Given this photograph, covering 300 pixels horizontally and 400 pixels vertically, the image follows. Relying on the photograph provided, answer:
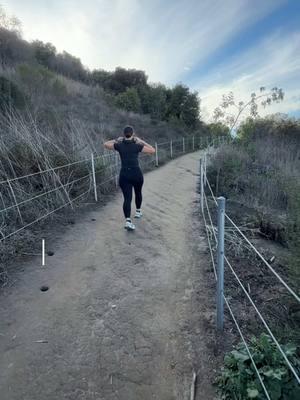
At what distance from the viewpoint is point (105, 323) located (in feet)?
8.96

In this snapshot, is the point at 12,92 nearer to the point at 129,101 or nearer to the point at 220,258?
the point at 220,258

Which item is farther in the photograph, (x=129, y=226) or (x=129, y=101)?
(x=129, y=101)

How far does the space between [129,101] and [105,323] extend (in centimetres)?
2435

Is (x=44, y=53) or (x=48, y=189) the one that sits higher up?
(x=44, y=53)

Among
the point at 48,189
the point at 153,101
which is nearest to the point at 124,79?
the point at 153,101

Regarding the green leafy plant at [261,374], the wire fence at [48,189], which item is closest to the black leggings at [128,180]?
the wire fence at [48,189]

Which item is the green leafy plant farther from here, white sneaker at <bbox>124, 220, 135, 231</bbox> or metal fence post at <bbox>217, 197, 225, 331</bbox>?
white sneaker at <bbox>124, 220, 135, 231</bbox>

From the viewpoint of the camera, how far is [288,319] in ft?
9.11

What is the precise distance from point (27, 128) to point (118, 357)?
15.9 feet

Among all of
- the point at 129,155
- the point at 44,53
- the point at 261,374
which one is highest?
the point at 44,53

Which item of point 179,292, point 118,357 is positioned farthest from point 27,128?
point 118,357

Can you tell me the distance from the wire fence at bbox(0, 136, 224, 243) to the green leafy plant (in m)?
3.30

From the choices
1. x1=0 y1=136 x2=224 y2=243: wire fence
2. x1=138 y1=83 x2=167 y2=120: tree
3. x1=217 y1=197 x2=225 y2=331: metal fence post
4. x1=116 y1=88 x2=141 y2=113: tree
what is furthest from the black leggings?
x1=138 y1=83 x2=167 y2=120: tree

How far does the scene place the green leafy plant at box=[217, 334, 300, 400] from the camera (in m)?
1.77
